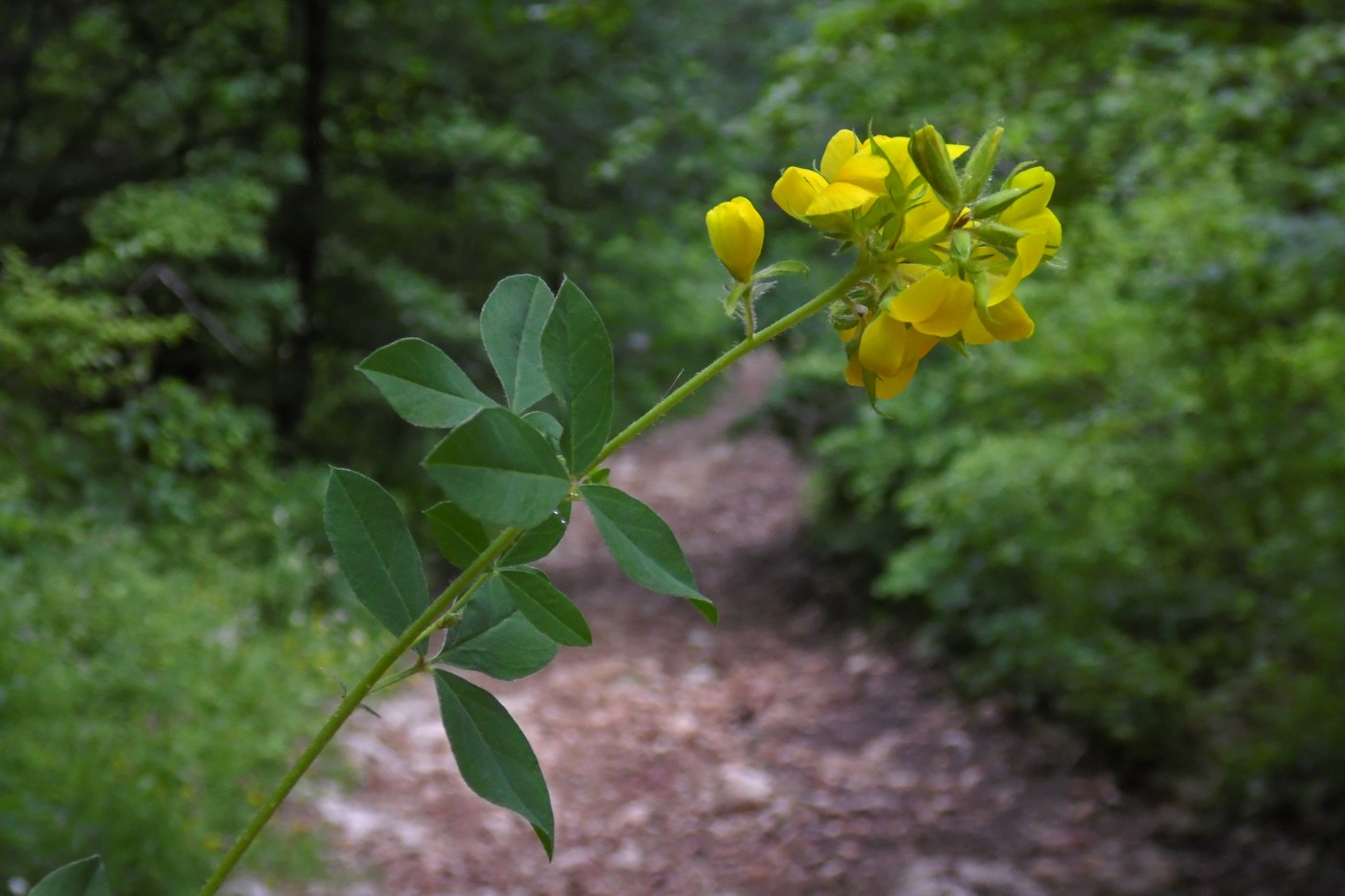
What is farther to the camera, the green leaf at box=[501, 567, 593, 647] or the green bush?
the green bush

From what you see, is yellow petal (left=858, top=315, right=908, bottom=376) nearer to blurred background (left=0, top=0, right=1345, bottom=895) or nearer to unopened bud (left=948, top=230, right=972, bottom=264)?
unopened bud (left=948, top=230, right=972, bottom=264)

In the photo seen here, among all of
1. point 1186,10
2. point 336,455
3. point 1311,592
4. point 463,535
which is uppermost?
point 336,455

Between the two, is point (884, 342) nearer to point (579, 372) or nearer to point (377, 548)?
point (579, 372)

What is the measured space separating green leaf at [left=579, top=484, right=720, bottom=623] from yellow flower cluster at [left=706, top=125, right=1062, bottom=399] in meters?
0.12

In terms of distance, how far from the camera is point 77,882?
54 centimetres

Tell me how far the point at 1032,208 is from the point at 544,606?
276 mm

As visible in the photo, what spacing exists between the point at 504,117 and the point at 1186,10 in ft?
13.0

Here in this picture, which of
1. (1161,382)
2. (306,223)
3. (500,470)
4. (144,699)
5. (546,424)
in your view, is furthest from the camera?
(306,223)

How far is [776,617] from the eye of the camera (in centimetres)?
620

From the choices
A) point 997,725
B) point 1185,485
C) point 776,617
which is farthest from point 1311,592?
point 776,617

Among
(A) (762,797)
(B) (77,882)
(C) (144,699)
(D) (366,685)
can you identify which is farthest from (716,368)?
(A) (762,797)

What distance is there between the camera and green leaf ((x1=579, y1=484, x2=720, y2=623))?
1.61ft

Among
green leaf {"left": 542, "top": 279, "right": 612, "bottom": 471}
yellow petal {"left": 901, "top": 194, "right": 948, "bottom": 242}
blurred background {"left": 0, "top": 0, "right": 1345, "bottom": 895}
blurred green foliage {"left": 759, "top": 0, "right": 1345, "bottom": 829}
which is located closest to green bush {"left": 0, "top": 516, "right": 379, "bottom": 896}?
blurred background {"left": 0, "top": 0, "right": 1345, "bottom": 895}

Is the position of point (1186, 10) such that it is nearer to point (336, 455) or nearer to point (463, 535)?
point (463, 535)
